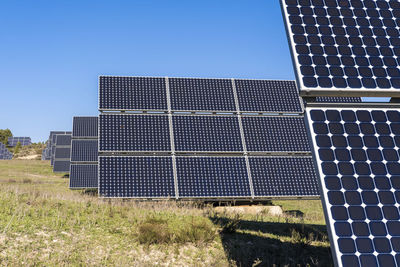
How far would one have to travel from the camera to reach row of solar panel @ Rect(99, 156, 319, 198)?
43.2 feet

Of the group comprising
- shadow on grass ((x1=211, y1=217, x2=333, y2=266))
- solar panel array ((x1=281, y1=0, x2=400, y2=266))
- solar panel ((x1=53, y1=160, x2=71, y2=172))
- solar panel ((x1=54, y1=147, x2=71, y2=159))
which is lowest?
shadow on grass ((x1=211, y1=217, x2=333, y2=266))

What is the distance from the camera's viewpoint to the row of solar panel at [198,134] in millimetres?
14594

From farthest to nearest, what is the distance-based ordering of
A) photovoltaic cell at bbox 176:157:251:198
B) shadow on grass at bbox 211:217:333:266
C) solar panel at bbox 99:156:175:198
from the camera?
photovoltaic cell at bbox 176:157:251:198
solar panel at bbox 99:156:175:198
shadow on grass at bbox 211:217:333:266

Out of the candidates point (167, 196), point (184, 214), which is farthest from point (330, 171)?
point (167, 196)

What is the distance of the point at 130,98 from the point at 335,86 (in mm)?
11948

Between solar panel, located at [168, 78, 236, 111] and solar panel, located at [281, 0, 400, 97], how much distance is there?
9.59 m

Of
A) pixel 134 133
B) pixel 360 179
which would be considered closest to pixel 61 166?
pixel 134 133

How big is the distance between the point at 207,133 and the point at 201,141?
62cm

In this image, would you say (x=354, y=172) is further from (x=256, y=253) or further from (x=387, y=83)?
(x=256, y=253)

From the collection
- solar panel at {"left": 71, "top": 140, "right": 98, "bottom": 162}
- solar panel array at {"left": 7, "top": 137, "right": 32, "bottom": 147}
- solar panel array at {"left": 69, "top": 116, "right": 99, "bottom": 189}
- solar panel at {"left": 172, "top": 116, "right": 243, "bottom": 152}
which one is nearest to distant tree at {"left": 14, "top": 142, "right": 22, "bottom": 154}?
solar panel array at {"left": 7, "top": 137, "right": 32, "bottom": 147}

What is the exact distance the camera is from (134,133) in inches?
588

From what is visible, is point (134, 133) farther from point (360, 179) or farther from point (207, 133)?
point (360, 179)

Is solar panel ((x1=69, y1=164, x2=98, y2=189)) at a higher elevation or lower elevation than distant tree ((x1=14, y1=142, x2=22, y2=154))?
lower

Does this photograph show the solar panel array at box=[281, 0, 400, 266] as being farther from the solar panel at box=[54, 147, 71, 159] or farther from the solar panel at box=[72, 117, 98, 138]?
the solar panel at box=[54, 147, 71, 159]
